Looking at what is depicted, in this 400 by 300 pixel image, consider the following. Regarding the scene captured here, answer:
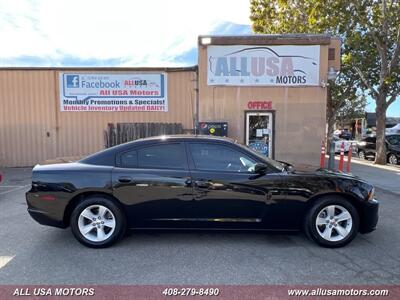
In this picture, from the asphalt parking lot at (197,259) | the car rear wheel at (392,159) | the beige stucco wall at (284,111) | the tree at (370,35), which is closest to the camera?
the asphalt parking lot at (197,259)

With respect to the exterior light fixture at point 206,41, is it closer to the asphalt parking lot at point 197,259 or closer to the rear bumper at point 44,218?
the asphalt parking lot at point 197,259

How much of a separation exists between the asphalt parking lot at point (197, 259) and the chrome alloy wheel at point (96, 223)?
7.3 inches

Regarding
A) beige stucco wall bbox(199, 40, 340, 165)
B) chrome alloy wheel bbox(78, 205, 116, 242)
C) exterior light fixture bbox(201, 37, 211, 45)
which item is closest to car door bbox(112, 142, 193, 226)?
chrome alloy wheel bbox(78, 205, 116, 242)

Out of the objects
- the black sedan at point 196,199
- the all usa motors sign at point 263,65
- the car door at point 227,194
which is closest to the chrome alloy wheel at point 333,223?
the black sedan at point 196,199

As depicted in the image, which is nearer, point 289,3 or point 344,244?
point 344,244

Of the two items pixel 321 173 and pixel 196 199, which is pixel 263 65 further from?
pixel 196 199

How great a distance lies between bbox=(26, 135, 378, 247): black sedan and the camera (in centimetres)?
452

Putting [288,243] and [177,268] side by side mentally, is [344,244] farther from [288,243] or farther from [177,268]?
→ [177,268]

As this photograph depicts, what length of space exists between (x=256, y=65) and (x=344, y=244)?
24.8ft

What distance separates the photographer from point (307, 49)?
1095cm

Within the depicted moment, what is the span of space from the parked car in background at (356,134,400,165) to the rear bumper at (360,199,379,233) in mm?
13008

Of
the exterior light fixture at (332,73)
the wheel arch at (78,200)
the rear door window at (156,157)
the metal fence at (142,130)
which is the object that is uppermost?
the exterior light fixture at (332,73)

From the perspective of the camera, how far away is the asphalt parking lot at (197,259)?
3.70m

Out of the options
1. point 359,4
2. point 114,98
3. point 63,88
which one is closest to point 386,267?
point 114,98
